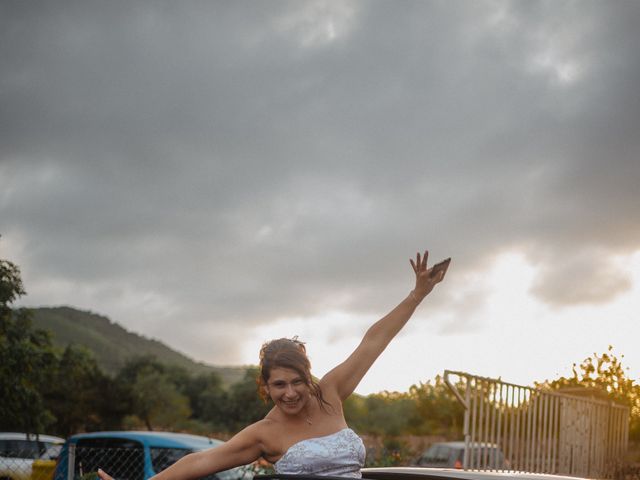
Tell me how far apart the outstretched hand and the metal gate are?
17.2 feet

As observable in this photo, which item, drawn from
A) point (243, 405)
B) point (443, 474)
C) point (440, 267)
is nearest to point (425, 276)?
point (440, 267)

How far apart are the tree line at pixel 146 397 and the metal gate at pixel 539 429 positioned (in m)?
0.72

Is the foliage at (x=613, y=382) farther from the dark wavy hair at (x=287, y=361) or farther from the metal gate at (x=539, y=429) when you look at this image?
the dark wavy hair at (x=287, y=361)

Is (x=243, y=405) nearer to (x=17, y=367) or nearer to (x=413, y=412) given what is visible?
(x=413, y=412)

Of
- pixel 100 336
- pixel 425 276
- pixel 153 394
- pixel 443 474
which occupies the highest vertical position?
pixel 100 336

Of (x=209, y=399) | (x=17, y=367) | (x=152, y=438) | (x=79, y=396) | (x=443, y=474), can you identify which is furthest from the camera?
(x=209, y=399)

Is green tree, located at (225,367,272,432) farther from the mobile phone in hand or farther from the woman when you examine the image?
the woman

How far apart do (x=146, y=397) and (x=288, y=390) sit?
143ft

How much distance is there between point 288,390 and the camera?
9.96ft

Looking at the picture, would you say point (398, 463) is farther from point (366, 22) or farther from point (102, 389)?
point (102, 389)

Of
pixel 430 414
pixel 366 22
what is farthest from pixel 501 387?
pixel 430 414

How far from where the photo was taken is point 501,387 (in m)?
9.39

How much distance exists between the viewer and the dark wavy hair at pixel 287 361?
306cm

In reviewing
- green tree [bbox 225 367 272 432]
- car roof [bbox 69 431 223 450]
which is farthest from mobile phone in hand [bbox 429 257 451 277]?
green tree [bbox 225 367 272 432]
